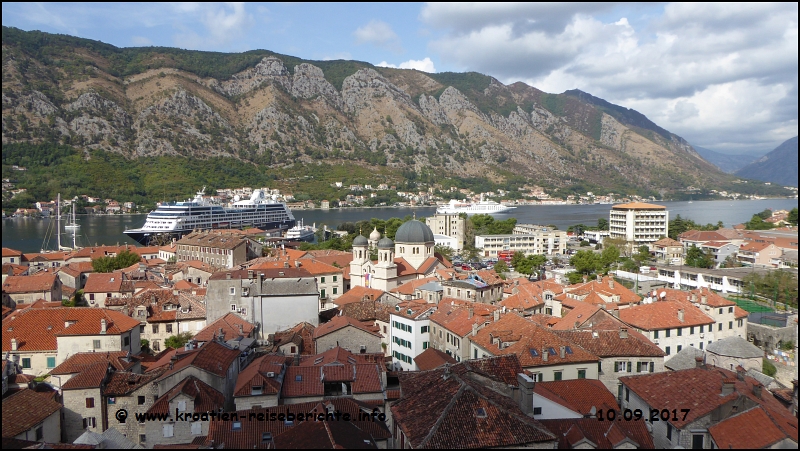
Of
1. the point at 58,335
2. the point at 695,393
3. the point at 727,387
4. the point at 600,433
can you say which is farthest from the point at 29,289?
the point at 727,387

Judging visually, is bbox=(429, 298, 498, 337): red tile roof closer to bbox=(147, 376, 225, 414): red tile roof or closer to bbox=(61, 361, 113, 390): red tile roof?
bbox=(147, 376, 225, 414): red tile roof

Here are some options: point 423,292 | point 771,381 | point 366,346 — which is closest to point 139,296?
point 366,346

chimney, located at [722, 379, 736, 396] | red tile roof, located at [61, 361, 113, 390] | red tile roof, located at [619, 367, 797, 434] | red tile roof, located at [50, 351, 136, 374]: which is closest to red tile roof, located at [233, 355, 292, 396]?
red tile roof, located at [61, 361, 113, 390]

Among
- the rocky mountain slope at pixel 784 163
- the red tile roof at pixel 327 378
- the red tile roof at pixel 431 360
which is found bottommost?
the red tile roof at pixel 431 360

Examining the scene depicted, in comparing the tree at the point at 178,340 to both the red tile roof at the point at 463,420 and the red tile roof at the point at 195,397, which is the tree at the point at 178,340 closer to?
the red tile roof at the point at 195,397

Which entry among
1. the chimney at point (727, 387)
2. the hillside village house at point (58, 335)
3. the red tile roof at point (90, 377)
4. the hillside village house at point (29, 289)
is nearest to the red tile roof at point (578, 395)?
the chimney at point (727, 387)

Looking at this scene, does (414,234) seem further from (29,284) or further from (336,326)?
(29,284)

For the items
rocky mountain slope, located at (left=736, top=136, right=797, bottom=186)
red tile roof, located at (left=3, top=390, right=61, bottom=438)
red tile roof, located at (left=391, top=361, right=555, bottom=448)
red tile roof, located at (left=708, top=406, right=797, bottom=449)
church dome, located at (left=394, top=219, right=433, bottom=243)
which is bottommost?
red tile roof, located at (left=3, top=390, right=61, bottom=438)
